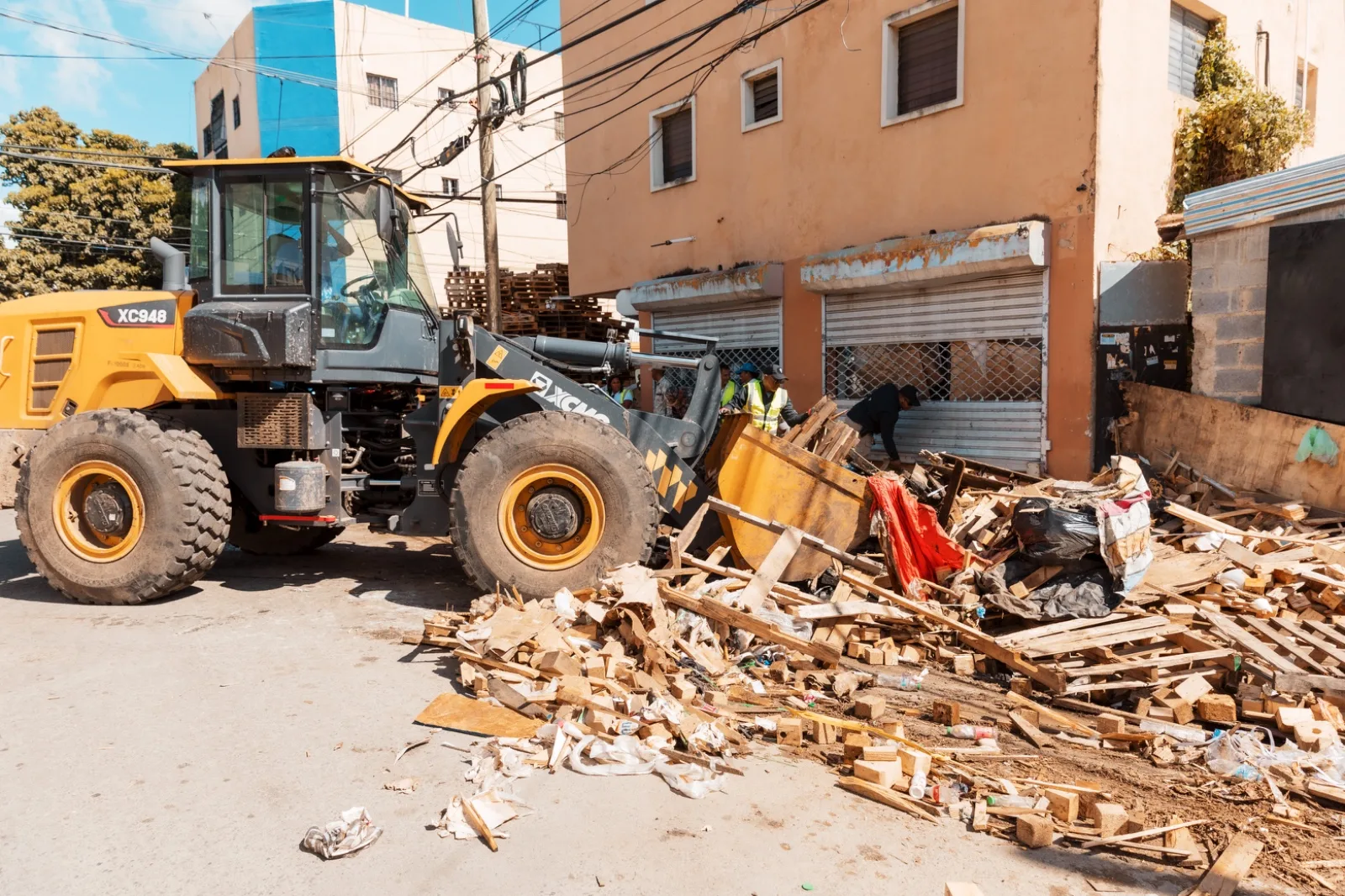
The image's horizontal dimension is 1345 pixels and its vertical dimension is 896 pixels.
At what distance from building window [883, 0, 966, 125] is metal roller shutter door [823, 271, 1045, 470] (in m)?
2.27

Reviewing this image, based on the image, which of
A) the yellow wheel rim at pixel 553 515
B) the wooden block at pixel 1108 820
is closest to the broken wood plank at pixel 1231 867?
the wooden block at pixel 1108 820

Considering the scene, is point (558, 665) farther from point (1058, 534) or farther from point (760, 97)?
point (760, 97)

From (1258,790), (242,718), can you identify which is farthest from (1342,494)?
(242,718)

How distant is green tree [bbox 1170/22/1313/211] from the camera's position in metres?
9.50

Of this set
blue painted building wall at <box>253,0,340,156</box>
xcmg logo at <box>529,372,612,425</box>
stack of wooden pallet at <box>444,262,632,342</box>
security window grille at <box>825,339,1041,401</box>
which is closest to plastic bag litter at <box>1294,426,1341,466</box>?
security window grille at <box>825,339,1041,401</box>

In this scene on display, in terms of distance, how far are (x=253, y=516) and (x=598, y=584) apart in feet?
12.8

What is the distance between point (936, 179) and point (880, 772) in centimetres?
845

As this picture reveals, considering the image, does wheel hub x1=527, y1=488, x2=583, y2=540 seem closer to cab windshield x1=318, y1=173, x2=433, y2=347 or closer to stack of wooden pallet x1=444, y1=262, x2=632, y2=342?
cab windshield x1=318, y1=173, x2=433, y2=347

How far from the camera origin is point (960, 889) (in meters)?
2.88

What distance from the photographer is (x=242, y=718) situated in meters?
4.39

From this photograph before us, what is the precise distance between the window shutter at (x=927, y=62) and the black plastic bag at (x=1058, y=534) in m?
6.46

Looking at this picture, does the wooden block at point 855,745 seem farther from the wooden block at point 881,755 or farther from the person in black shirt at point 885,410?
the person in black shirt at point 885,410

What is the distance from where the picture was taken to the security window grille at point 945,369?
386 inches

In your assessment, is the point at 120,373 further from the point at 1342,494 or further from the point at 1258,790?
the point at 1342,494
